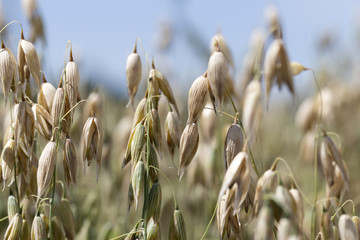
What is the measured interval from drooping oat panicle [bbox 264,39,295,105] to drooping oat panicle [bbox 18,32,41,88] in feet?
1.85

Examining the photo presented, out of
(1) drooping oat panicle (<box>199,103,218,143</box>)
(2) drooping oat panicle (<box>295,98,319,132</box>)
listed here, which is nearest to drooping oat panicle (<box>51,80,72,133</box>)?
(1) drooping oat panicle (<box>199,103,218,143</box>)

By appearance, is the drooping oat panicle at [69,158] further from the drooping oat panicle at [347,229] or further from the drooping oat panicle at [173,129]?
the drooping oat panicle at [347,229]

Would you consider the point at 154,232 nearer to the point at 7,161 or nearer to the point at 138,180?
the point at 138,180

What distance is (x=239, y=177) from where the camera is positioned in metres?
0.93

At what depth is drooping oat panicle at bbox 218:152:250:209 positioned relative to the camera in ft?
3.01

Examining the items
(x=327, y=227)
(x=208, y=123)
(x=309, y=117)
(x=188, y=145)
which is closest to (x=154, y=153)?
(x=188, y=145)

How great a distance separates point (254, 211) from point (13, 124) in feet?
1.90

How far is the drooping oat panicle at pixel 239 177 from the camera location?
92cm

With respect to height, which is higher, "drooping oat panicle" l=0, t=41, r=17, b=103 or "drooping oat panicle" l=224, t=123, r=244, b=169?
"drooping oat panicle" l=0, t=41, r=17, b=103

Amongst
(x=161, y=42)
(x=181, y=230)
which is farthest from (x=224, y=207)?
(x=161, y=42)

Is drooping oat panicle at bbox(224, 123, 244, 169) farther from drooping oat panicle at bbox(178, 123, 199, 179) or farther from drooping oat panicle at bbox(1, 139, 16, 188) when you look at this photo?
drooping oat panicle at bbox(1, 139, 16, 188)

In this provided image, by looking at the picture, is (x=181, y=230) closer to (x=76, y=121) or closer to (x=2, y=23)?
(x=76, y=121)

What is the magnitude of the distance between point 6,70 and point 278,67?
0.68 metres

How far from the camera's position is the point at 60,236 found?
1225 mm
